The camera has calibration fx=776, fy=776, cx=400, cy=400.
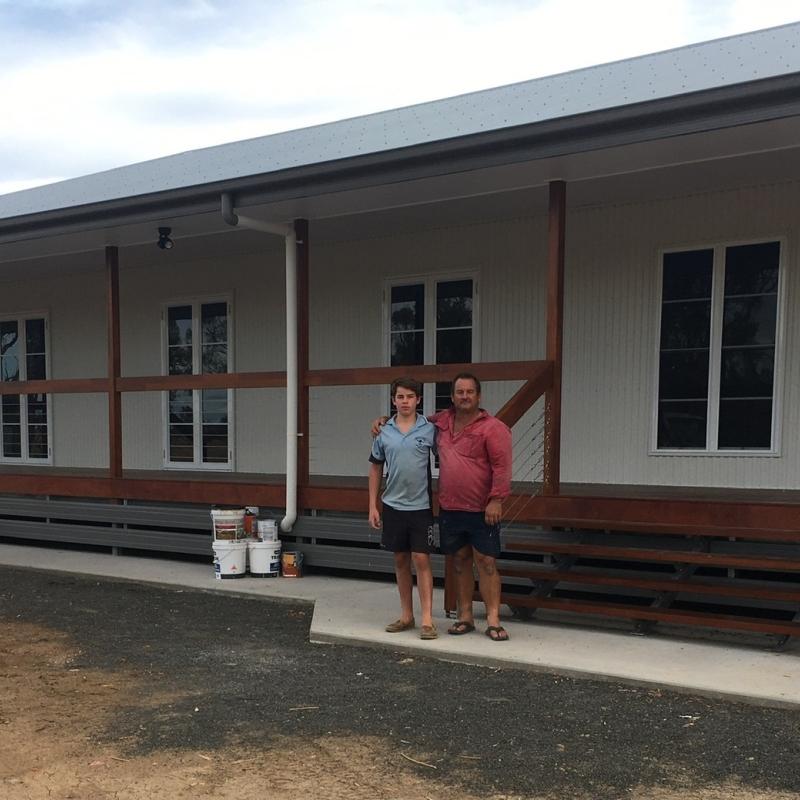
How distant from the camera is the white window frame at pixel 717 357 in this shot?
5859mm

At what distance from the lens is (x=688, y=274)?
6.23 metres

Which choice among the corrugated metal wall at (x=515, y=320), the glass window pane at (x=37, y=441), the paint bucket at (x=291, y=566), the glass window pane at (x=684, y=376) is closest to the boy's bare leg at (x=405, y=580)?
the paint bucket at (x=291, y=566)

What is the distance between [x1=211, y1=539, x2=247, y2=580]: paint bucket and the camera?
241 inches

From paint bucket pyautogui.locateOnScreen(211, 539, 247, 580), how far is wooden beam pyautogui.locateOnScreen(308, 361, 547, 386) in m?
1.42

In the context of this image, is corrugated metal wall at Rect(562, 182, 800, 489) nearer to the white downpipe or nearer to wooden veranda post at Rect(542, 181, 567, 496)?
wooden veranda post at Rect(542, 181, 567, 496)

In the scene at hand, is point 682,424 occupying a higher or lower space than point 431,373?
lower

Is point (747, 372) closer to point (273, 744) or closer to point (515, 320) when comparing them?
point (515, 320)

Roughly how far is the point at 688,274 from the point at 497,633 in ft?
11.5

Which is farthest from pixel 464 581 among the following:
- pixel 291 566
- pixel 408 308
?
pixel 408 308

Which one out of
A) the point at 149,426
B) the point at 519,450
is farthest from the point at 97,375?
the point at 519,450

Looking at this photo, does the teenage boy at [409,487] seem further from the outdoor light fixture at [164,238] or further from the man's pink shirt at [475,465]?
the outdoor light fixture at [164,238]

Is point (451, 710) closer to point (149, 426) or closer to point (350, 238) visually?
point (350, 238)

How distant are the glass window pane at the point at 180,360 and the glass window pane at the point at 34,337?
2131mm

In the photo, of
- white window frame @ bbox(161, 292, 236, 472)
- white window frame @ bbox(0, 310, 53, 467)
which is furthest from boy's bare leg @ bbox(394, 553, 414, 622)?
white window frame @ bbox(0, 310, 53, 467)
